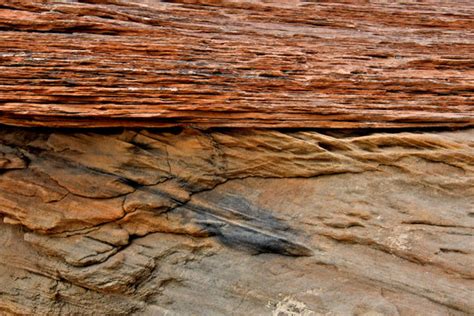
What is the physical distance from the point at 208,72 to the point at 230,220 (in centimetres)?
234

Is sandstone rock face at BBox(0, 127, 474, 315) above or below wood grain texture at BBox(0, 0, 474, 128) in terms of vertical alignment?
below

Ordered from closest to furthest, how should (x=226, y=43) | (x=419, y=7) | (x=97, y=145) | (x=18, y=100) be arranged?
1. (x=18, y=100)
2. (x=97, y=145)
3. (x=226, y=43)
4. (x=419, y=7)

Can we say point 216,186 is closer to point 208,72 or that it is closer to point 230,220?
point 230,220

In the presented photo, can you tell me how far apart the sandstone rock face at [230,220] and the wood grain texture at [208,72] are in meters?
0.38

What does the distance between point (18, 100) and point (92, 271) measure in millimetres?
2718

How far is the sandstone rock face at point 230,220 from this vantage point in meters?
7.38

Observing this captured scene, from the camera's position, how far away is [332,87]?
27.2 ft

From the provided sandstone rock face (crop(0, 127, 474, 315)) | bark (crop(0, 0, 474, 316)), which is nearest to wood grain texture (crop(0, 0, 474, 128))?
bark (crop(0, 0, 474, 316))

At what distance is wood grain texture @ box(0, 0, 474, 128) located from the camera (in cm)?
744

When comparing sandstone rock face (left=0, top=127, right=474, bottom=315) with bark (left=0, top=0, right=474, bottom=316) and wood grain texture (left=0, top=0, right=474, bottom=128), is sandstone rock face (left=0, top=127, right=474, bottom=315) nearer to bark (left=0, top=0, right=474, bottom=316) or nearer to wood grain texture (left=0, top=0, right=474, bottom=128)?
bark (left=0, top=0, right=474, bottom=316)

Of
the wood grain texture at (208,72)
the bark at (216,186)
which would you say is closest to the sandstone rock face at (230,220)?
the bark at (216,186)

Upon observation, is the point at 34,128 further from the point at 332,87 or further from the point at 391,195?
the point at 391,195

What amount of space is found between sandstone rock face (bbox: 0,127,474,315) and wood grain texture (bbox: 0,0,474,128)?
0.38 m

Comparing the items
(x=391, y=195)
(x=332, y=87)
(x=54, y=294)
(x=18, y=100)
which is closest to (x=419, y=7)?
(x=332, y=87)
